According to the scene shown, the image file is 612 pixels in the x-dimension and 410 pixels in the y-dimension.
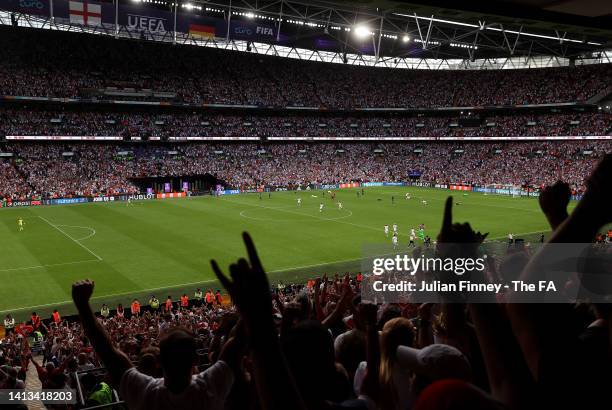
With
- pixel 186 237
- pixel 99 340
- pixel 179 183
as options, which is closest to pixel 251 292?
pixel 99 340

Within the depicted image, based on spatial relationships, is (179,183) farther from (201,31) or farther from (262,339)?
(262,339)

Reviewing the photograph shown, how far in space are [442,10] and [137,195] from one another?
200 ft

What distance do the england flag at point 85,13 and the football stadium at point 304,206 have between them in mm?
363

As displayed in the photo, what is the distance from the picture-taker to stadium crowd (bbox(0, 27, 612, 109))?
71562 mm

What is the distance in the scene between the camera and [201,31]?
66.6 metres

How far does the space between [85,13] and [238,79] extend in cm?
3156

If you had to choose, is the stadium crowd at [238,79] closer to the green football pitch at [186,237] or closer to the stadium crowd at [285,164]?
the stadium crowd at [285,164]

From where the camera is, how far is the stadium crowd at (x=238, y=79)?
71562 mm

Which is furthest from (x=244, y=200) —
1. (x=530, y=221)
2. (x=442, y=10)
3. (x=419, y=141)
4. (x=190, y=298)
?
(x=442, y=10)

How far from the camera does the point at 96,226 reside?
42.8 metres

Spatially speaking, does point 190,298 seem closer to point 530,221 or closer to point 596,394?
point 596,394

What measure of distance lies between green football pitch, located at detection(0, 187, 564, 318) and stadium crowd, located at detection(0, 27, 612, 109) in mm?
24944

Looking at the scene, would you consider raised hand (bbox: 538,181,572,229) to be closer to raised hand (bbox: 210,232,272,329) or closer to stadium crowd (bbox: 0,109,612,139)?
raised hand (bbox: 210,232,272,329)

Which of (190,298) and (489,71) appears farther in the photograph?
(489,71)
